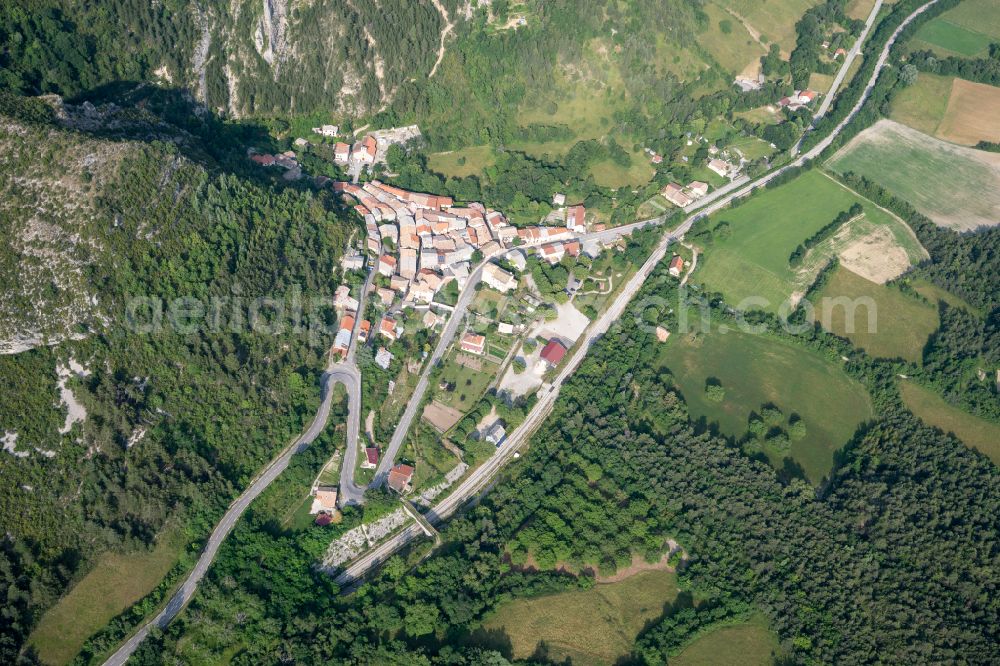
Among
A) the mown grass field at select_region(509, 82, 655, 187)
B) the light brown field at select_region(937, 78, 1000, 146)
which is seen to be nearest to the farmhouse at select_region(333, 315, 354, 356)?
the mown grass field at select_region(509, 82, 655, 187)

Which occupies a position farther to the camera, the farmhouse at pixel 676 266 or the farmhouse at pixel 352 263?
the farmhouse at pixel 676 266

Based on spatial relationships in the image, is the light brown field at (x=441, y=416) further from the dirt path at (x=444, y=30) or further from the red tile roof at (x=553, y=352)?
the dirt path at (x=444, y=30)

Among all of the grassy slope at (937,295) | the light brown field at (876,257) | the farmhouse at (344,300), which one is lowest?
the farmhouse at (344,300)

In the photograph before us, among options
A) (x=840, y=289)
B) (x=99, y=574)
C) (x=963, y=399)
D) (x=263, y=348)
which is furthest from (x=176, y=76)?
(x=963, y=399)

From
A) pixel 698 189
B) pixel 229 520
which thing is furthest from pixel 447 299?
pixel 698 189

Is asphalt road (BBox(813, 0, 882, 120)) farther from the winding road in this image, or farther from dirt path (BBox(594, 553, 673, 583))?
dirt path (BBox(594, 553, 673, 583))

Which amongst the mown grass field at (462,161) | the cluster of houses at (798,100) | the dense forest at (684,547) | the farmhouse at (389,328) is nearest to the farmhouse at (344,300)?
the farmhouse at (389,328)
